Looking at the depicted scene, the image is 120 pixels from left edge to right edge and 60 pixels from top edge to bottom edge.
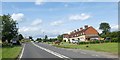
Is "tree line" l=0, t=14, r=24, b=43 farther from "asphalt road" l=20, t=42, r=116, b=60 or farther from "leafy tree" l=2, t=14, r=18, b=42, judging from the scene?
"asphalt road" l=20, t=42, r=116, b=60

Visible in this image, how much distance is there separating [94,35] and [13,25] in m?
55.3

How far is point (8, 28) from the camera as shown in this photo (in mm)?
97062

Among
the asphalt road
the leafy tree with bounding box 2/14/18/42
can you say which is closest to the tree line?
the leafy tree with bounding box 2/14/18/42

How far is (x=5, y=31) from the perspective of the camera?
93938mm

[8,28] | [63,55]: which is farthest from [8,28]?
[63,55]

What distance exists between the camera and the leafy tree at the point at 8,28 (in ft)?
307

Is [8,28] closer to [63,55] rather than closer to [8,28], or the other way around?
[8,28]

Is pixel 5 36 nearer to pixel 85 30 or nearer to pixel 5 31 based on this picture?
pixel 5 31

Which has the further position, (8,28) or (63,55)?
(8,28)

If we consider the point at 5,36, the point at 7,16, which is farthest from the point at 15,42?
the point at 7,16

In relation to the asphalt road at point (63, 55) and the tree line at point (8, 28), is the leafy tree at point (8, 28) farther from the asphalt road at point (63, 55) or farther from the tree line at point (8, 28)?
the asphalt road at point (63, 55)

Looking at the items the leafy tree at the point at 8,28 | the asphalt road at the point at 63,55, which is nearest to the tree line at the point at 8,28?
the leafy tree at the point at 8,28

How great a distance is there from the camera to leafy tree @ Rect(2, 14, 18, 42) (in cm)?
9362

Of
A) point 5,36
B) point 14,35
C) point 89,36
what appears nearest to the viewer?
point 5,36
